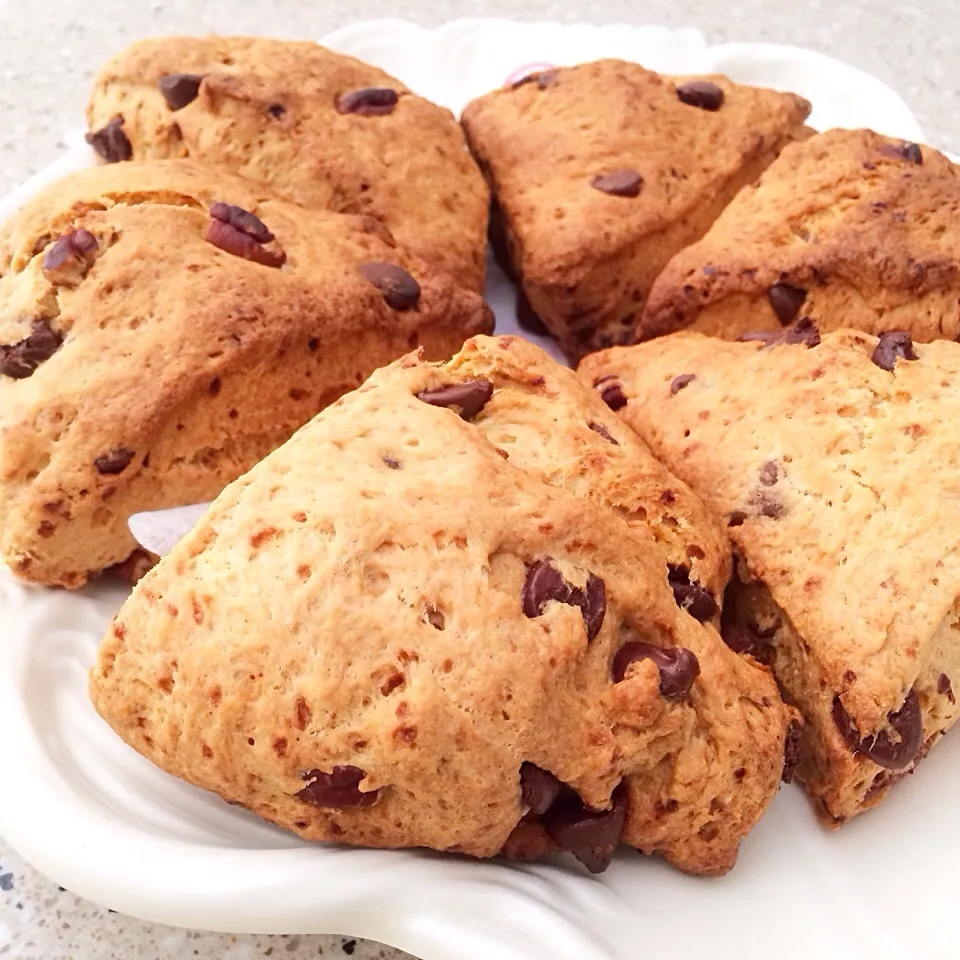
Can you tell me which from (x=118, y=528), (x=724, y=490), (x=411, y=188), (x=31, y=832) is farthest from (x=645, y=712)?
(x=411, y=188)

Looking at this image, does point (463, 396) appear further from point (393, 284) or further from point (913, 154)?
point (913, 154)

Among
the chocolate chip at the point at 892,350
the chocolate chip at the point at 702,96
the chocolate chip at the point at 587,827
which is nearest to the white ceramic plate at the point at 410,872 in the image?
the chocolate chip at the point at 587,827

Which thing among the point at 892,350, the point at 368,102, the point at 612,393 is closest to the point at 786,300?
the point at 892,350

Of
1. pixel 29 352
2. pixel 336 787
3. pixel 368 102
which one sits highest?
pixel 368 102

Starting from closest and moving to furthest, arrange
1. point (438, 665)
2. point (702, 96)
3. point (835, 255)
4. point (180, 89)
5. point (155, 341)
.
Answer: point (438, 665) < point (155, 341) < point (835, 255) < point (180, 89) < point (702, 96)

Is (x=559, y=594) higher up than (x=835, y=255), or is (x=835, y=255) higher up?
(x=835, y=255)

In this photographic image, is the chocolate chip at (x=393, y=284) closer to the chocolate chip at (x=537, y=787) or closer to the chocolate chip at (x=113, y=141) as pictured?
the chocolate chip at (x=113, y=141)

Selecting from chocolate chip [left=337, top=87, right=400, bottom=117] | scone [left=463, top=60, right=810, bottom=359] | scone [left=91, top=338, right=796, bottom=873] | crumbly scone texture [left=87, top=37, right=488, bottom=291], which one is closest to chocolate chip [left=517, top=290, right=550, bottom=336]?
scone [left=463, top=60, right=810, bottom=359]
